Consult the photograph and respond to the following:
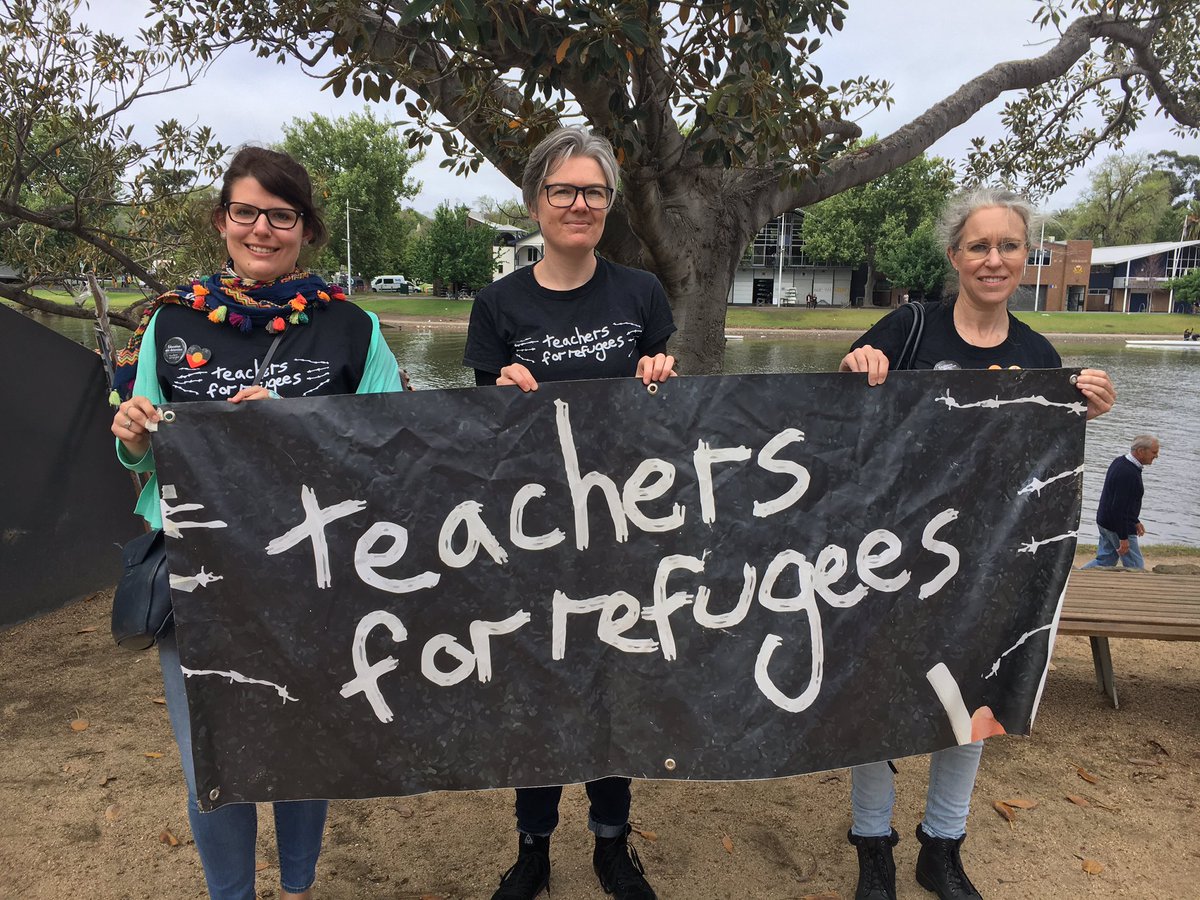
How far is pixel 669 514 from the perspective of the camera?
2.12 meters

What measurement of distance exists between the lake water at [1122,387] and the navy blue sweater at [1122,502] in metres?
2.52

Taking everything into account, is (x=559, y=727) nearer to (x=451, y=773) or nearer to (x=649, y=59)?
(x=451, y=773)

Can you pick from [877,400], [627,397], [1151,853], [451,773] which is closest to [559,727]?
[451,773]

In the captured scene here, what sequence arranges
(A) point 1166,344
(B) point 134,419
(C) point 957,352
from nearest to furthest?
(B) point 134,419, (C) point 957,352, (A) point 1166,344

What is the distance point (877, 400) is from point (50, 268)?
609 centimetres

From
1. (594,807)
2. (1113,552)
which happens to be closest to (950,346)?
(594,807)

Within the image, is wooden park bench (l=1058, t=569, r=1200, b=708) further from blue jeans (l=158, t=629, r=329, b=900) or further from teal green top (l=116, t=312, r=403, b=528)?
blue jeans (l=158, t=629, r=329, b=900)

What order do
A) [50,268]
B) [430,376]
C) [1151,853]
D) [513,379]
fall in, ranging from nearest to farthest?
[513,379]
[1151,853]
[50,268]
[430,376]

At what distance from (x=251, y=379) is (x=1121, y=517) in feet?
25.8

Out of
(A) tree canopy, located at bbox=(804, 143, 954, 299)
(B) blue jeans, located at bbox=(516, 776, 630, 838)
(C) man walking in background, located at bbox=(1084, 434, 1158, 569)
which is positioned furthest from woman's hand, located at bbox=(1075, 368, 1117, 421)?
(A) tree canopy, located at bbox=(804, 143, 954, 299)

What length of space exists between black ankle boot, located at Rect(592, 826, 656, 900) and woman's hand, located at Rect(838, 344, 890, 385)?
1.53 meters

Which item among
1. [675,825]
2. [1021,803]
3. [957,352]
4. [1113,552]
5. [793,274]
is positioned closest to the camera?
[957,352]

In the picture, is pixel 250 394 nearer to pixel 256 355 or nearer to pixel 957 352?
pixel 256 355

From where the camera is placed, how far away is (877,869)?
2471 mm
